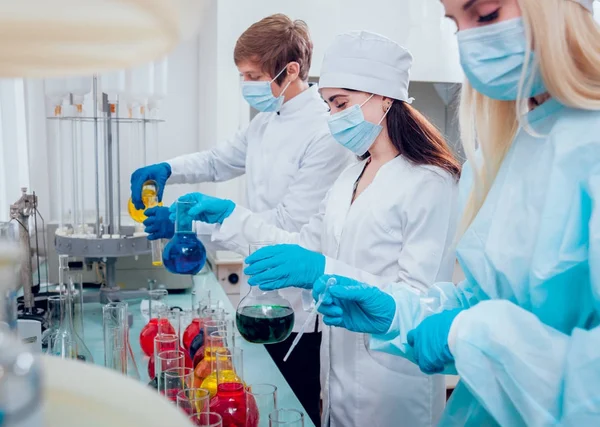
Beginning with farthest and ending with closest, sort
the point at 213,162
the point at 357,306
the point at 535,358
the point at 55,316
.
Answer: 1. the point at 213,162
2. the point at 55,316
3. the point at 357,306
4. the point at 535,358

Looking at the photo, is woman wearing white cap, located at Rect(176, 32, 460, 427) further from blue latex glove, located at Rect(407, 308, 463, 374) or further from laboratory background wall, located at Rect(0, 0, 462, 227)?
A: laboratory background wall, located at Rect(0, 0, 462, 227)

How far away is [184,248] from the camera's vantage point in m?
1.63

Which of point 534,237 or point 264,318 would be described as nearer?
point 534,237

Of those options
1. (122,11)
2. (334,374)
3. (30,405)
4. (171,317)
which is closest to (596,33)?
(122,11)

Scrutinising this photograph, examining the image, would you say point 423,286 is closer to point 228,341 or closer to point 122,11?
point 228,341

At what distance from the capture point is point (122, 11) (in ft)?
1.03

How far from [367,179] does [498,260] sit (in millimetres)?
778

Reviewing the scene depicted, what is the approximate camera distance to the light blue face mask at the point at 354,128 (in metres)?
1.64

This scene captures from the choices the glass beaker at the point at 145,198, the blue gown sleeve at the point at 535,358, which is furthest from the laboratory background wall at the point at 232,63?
the blue gown sleeve at the point at 535,358

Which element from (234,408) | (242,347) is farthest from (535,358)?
(242,347)

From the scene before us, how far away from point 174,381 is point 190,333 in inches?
18.7

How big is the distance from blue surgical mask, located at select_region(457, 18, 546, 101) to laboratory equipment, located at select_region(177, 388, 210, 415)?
0.73m

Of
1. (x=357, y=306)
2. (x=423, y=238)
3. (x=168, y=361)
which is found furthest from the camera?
(x=423, y=238)

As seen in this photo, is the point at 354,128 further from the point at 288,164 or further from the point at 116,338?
the point at 116,338
